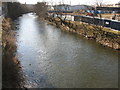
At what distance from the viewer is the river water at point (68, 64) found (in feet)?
36.8

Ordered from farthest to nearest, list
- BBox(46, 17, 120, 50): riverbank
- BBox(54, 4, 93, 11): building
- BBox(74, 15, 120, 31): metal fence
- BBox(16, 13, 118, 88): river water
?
BBox(54, 4, 93, 11): building < BBox(74, 15, 120, 31): metal fence < BBox(46, 17, 120, 50): riverbank < BBox(16, 13, 118, 88): river water

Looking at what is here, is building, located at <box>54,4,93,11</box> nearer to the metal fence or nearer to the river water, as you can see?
the metal fence

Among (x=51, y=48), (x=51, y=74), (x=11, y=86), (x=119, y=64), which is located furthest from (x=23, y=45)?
(x=11, y=86)

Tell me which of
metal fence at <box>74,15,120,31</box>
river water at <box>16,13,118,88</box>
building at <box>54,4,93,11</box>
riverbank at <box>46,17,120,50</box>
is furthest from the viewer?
building at <box>54,4,93,11</box>

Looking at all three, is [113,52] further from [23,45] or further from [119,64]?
[23,45]

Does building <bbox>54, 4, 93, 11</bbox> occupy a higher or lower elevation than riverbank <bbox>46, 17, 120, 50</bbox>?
higher

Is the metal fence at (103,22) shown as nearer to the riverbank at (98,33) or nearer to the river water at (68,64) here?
the riverbank at (98,33)

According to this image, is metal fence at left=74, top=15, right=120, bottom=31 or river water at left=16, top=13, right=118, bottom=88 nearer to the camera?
river water at left=16, top=13, right=118, bottom=88

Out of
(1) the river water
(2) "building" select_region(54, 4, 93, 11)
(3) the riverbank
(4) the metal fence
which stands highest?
(2) "building" select_region(54, 4, 93, 11)

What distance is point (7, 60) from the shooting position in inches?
421

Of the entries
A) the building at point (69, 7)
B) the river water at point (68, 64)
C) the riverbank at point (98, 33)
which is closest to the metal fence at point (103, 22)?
the riverbank at point (98, 33)

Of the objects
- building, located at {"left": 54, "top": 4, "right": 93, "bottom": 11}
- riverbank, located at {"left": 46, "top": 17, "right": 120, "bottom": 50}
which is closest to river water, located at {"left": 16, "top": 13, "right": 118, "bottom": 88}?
riverbank, located at {"left": 46, "top": 17, "right": 120, "bottom": 50}

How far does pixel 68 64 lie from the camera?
14164mm

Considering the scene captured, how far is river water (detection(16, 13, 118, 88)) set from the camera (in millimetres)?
11229
